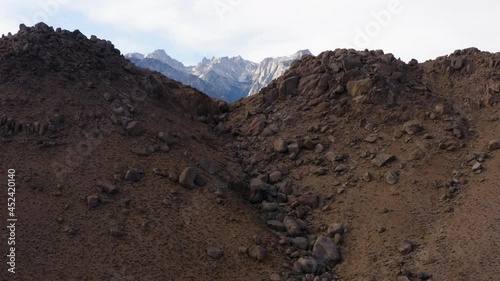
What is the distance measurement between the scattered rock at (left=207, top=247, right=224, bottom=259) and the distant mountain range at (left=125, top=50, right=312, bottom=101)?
3289 inches

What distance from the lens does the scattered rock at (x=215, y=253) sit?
1173 cm

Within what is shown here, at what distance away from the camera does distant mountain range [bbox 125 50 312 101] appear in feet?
336

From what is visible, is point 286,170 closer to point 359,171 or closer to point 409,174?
point 359,171

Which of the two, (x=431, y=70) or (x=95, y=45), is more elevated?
(x=431, y=70)

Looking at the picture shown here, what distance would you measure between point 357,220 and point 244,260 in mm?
3582

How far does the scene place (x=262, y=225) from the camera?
13.4m

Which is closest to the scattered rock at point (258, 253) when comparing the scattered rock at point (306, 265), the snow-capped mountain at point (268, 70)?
the scattered rock at point (306, 265)

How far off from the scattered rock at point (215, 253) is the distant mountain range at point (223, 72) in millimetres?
83534

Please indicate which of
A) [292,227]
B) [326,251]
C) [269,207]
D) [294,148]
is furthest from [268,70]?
[326,251]

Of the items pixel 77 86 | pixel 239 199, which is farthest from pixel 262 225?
pixel 77 86

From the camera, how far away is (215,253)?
1175 cm

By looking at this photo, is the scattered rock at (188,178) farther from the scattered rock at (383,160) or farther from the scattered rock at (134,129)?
the scattered rock at (383,160)

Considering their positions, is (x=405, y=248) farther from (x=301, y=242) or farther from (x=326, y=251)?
(x=301, y=242)

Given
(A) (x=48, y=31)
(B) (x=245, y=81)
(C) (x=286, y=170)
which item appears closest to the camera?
(C) (x=286, y=170)
